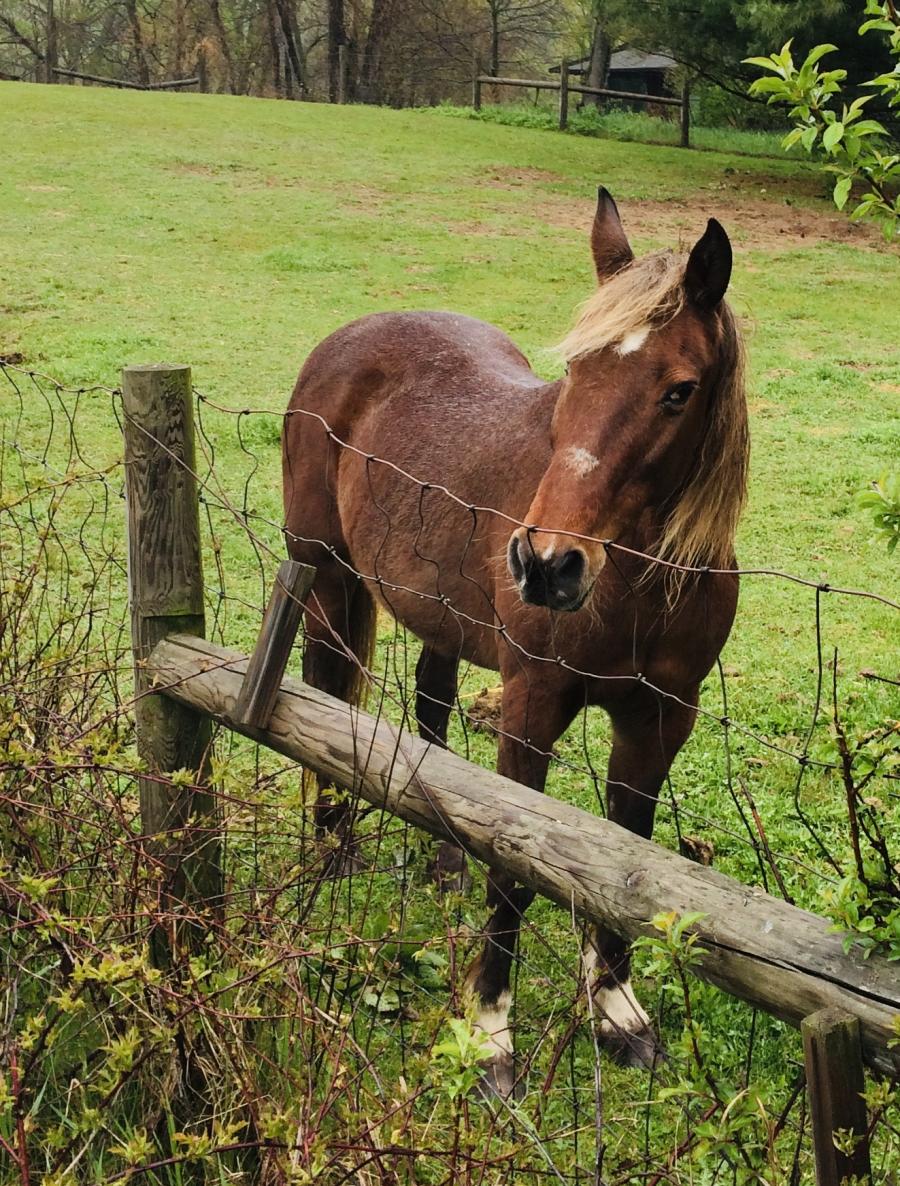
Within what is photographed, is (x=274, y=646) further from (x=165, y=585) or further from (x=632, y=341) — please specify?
(x=632, y=341)

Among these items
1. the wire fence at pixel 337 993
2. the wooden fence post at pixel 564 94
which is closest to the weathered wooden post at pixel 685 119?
the wooden fence post at pixel 564 94

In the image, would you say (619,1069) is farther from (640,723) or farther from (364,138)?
(364,138)

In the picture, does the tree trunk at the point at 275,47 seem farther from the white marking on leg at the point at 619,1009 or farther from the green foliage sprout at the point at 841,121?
the green foliage sprout at the point at 841,121

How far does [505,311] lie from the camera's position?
13.3 m

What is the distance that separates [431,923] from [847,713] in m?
2.22

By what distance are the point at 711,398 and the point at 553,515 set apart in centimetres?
58

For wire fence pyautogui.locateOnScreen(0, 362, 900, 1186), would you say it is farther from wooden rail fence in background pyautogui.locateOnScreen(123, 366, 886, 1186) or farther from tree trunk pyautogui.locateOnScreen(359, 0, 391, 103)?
tree trunk pyautogui.locateOnScreen(359, 0, 391, 103)

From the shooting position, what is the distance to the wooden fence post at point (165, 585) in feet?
9.07

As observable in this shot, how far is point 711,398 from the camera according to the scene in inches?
113

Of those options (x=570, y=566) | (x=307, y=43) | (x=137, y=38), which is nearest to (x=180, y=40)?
(x=137, y=38)

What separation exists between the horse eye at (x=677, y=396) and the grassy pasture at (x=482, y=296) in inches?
17.7

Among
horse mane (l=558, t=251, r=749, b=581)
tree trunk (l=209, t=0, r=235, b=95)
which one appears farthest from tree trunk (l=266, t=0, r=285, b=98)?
horse mane (l=558, t=251, r=749, b=581)

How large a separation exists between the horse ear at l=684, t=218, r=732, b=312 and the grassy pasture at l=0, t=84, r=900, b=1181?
0.16 meters

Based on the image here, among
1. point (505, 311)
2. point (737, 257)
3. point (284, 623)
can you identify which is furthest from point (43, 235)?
point (284, 623)
